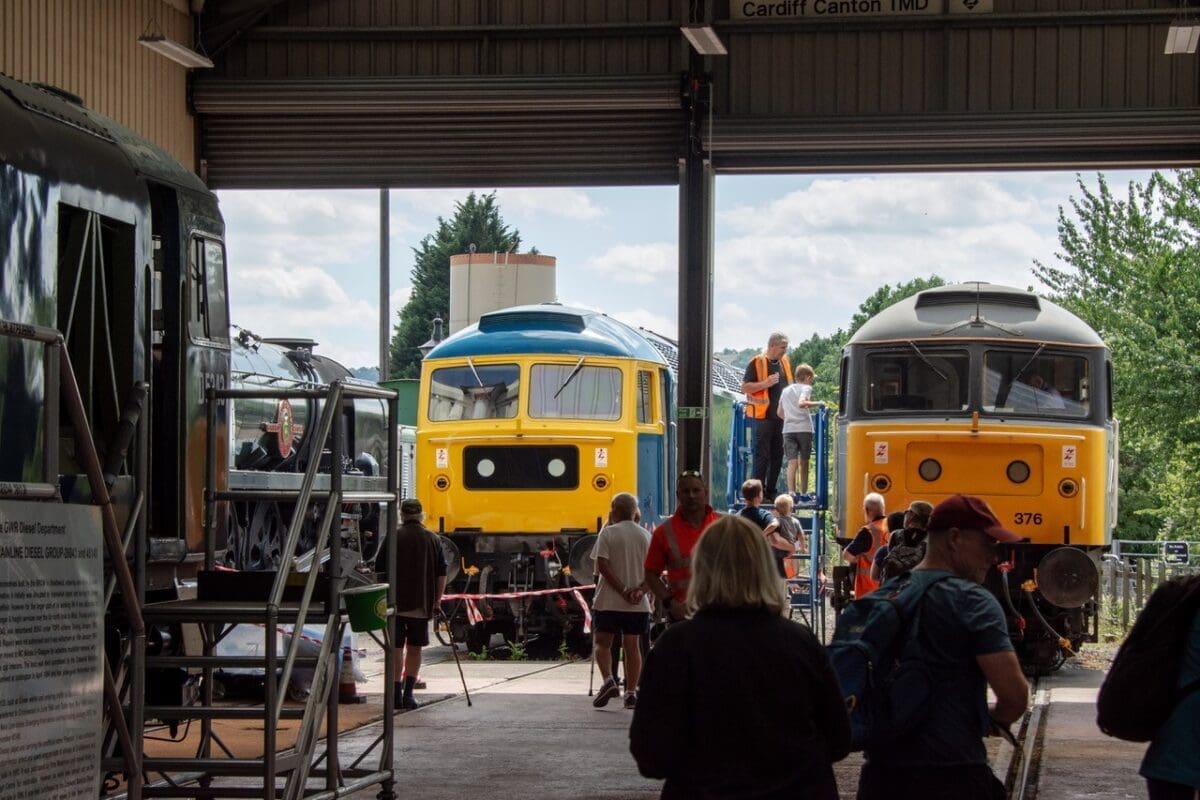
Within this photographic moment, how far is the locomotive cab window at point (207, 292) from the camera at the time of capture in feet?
31.3

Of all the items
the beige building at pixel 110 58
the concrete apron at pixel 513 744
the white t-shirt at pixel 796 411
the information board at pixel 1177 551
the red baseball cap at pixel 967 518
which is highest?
the beige building at pixel 110 58

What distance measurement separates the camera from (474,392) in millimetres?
20859

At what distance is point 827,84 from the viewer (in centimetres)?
1853

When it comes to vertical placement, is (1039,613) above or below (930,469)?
below

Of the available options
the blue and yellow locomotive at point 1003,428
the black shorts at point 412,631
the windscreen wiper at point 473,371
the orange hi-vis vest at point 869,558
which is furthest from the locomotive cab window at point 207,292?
the windscreen wiper at point 473,371

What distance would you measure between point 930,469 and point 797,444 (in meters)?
2.62

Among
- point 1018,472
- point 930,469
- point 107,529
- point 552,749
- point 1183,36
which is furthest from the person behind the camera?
point 930,469

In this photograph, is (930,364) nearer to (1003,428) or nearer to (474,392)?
(1003,428)

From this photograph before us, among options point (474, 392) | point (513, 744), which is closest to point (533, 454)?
point (474, 392)

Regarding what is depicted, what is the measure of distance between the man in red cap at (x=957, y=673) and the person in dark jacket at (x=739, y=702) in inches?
13.4

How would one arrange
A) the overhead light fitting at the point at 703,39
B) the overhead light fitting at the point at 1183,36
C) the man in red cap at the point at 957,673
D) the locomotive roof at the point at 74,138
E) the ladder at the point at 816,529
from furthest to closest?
1. the ladder at the point at 816,529
2. the overhead light fitting at the point at 703,39
3. the overhead light fitting at the point at 1183,36
4. the locomotive roof at the point at 74,138
5. the man in red cap at the point at 957,673

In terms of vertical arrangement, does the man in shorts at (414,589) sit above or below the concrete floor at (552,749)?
above

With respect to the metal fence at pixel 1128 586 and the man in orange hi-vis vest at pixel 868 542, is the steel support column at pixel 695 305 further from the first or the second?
the metal fence at pixel 1128 586

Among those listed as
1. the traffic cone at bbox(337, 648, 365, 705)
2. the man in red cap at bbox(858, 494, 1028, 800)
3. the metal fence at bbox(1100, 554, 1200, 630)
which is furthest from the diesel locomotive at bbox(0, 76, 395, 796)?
the metal fence at bbox(1100, 554, 1200, 630)
